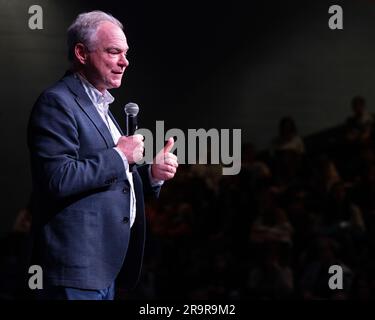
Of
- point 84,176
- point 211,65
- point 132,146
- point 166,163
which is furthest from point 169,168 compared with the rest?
point 211,65

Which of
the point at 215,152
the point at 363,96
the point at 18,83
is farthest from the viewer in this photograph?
the point at 363,96

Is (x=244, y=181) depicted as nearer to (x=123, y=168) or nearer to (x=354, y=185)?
(x=354, y=185)

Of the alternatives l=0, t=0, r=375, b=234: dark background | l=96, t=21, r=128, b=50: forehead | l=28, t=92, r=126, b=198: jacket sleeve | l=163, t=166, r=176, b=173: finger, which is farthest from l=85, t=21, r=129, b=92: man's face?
l=0, t=0, r=375, b=234: dark background

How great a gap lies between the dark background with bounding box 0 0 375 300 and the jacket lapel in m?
0.91

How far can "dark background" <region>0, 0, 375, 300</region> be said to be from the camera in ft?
12.5

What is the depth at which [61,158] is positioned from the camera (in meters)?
2.32

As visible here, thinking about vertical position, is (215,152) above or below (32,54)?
below

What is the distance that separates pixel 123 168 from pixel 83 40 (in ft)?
1.22

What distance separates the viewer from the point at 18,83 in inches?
157

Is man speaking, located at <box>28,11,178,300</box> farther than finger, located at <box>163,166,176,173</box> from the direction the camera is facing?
No

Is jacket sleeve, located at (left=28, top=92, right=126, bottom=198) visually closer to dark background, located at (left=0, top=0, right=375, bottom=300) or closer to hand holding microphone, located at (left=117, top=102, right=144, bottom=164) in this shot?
hand holding microphone, located at (left=117, top=102, right=144, bottom=164)

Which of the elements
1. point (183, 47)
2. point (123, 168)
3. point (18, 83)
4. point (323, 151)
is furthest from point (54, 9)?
point (323, 151)

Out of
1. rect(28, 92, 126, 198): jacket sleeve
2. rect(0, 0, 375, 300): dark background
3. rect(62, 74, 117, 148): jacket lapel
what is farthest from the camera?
rect(0, 0, 375, 300): dark background
